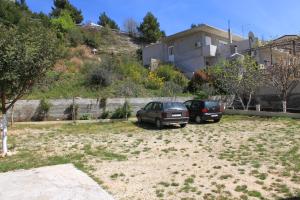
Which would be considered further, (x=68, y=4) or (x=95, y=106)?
(x=68, y=4)

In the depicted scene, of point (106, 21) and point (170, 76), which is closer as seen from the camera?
point (170, 76)

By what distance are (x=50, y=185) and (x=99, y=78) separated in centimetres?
2021

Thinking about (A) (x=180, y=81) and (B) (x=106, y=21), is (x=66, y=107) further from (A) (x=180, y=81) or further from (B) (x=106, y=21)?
(B) (x=106, y=21)

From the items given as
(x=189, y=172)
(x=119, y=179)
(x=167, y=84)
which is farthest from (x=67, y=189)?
(x=167, y=84)

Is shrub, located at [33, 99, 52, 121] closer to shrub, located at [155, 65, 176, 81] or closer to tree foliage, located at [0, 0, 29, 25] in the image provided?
shrub, located at [155, 65, 176, 81]

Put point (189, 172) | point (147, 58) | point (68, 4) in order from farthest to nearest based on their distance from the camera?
point (68, 4) → point (147, 58) → point (189, 172)

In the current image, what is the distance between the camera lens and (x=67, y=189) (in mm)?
7309

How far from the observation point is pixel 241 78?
24.6 meters

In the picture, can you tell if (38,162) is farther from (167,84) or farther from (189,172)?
(167,84)

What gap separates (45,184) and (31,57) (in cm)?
507

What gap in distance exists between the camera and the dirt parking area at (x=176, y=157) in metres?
7.24

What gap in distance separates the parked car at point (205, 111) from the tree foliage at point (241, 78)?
4860 mm

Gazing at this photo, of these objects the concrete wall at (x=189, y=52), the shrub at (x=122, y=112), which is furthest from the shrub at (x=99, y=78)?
the concrete wall at (x=189, y=52)

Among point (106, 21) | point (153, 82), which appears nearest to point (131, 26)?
point (106, 21)
